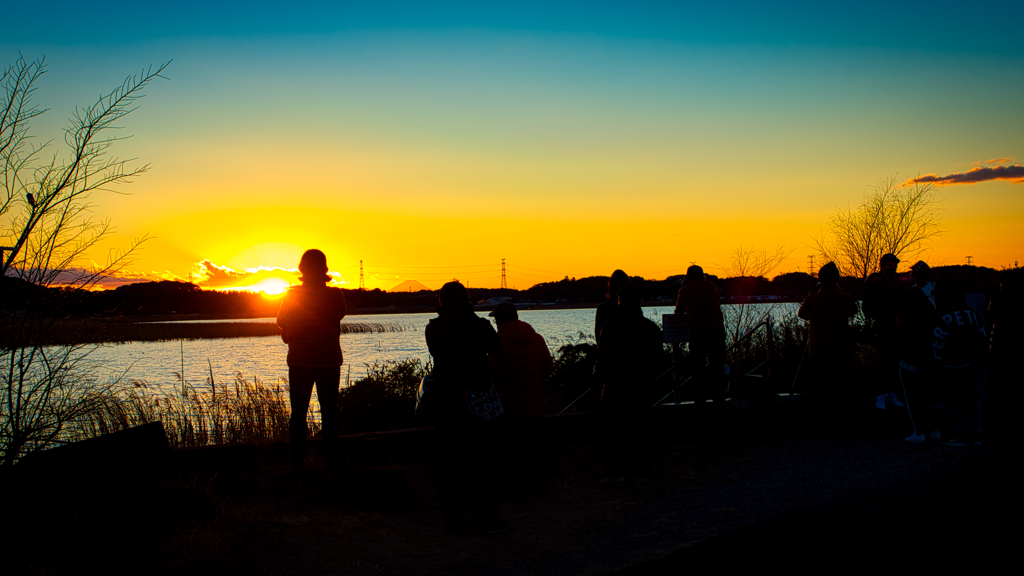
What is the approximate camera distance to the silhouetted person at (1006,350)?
9133 mm

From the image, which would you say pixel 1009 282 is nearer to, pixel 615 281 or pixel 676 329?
pixel 676 329

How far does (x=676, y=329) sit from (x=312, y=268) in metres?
4.85

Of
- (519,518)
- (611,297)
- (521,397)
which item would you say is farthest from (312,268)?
(611,297)

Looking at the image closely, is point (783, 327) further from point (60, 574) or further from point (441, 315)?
point (60, 574)

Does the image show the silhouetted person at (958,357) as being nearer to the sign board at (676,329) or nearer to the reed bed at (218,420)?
the sign board at (676,329)

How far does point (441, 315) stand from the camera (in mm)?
5613

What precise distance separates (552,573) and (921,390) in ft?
19.0

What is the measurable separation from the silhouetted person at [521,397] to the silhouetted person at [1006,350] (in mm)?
6566

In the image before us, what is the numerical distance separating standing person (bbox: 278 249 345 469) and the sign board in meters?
4.45

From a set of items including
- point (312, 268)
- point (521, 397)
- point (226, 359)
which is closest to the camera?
point (312, 268)

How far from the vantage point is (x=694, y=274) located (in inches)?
360

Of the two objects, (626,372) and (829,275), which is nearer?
(626,372)

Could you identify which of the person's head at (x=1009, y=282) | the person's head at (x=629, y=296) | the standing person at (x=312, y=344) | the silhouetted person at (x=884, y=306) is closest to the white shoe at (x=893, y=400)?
the silhouetted person at (x=884, y=306)

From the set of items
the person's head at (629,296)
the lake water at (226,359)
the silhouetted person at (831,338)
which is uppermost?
the person's head at (629,296)
